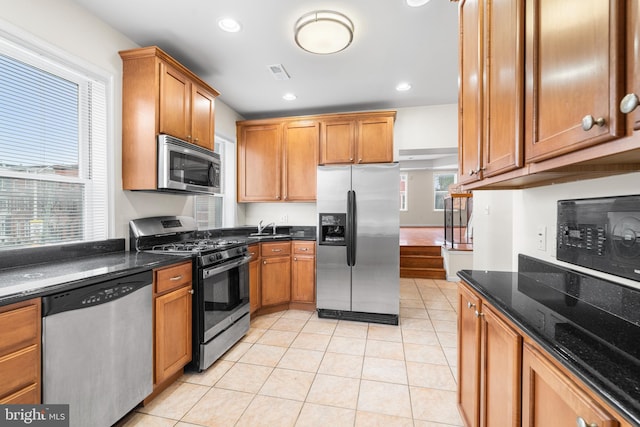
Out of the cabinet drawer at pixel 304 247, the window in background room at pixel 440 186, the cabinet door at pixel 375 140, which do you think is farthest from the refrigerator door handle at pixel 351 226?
the window in background room at pixel 440 186

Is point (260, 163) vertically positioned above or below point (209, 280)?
above

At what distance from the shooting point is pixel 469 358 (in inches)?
58.1

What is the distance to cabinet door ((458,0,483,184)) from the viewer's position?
143 centimetres

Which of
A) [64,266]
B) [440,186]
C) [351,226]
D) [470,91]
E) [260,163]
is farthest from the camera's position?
[440,186]

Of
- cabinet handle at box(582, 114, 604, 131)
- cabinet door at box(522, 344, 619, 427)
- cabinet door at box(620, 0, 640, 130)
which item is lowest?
cabinet door at box(522, 344, 619, 427)

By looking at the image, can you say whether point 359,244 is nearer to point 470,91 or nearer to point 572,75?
→ point 470,91

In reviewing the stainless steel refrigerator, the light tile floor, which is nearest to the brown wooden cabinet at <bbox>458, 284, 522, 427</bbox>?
the light tile floor

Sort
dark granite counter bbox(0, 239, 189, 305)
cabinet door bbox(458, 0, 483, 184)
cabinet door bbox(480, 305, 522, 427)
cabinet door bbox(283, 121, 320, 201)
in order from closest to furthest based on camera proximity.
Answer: cabinet door bbox(480, 305, 522, 427)
dark granite counter bbox(0, 239, 189, 305)
cabinet door bbox(458, 0, 483, 184)
cabinet door bbox(283, 121, 320, 201)

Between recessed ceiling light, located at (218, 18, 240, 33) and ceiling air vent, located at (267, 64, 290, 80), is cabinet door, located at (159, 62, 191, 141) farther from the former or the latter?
ceiling air vent, located at (267, 64, 290, 80)

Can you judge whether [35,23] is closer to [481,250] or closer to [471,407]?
[471,407]

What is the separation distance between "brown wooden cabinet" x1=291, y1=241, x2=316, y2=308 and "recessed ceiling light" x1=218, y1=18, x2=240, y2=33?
7.67 feet

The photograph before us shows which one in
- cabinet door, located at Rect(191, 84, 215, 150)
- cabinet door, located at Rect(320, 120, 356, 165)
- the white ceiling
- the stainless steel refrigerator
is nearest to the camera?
the white ceiling

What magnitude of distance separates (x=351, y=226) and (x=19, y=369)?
2.69 metres

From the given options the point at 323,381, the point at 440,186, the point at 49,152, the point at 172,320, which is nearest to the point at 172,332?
the point at 172,320
